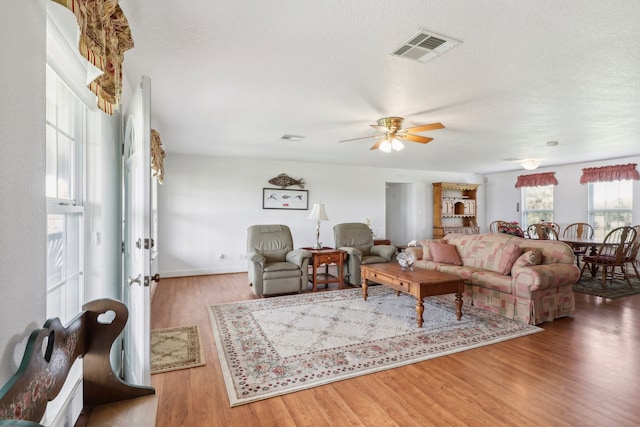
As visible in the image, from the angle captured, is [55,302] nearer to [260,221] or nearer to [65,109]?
[65,109]

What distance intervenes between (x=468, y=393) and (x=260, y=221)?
199 inches

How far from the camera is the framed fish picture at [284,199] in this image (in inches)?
261

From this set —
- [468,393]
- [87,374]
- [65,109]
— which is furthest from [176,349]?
[468,393]

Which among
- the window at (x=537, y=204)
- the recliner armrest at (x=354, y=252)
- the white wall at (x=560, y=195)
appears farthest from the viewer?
the window at (x=537, y=204)

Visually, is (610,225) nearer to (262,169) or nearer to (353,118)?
(353,118)

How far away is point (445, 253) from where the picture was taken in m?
4.67

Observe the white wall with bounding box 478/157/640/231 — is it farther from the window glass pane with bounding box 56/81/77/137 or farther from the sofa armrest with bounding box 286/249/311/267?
the window glass pane with bounding box 56/81/77/137

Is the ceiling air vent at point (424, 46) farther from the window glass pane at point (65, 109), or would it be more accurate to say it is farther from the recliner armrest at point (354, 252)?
the recliner armrest at point (354, 252)

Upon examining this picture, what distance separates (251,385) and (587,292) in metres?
5.08

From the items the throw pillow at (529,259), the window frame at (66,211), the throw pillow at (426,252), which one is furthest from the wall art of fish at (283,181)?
the window frame at (66,211)

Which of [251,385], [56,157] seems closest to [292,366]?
[251,385]

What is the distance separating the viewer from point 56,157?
67.1 inches

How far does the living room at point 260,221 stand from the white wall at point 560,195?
30 mm

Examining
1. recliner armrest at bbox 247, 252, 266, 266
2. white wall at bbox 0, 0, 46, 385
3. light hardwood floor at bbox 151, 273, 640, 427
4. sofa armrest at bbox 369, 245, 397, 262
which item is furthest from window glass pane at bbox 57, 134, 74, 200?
sofa armrest at bbox 369, 245, 397, 262
